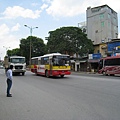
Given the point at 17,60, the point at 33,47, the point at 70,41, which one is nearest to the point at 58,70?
the point at 17,60

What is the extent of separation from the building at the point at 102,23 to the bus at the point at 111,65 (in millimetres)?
23941

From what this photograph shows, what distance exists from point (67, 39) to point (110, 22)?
17.9 m

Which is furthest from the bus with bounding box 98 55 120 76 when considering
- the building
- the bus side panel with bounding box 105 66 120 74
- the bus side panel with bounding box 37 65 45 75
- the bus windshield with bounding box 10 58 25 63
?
the building

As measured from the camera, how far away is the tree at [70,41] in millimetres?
43812

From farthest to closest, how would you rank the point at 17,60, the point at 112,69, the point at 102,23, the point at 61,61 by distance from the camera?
the point at 102,23 → the point at 112,69 → the point at 17,60 → the point at 61,61

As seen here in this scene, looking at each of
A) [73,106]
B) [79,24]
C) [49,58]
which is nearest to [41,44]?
[79,24]

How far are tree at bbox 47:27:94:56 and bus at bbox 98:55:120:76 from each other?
1300 cm

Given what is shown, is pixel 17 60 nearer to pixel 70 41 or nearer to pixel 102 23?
pixel 70 41

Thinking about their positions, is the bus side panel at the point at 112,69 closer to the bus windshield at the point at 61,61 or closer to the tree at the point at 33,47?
the bus windshield at the point at 61,61

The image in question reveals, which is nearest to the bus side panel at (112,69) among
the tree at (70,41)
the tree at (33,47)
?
the tree at (70,41)

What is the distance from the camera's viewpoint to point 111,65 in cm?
2917

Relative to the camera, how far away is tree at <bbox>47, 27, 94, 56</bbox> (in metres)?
43.8

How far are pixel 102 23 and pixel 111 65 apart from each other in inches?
1120

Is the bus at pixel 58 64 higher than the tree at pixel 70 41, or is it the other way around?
the tree at pixel 70 41
